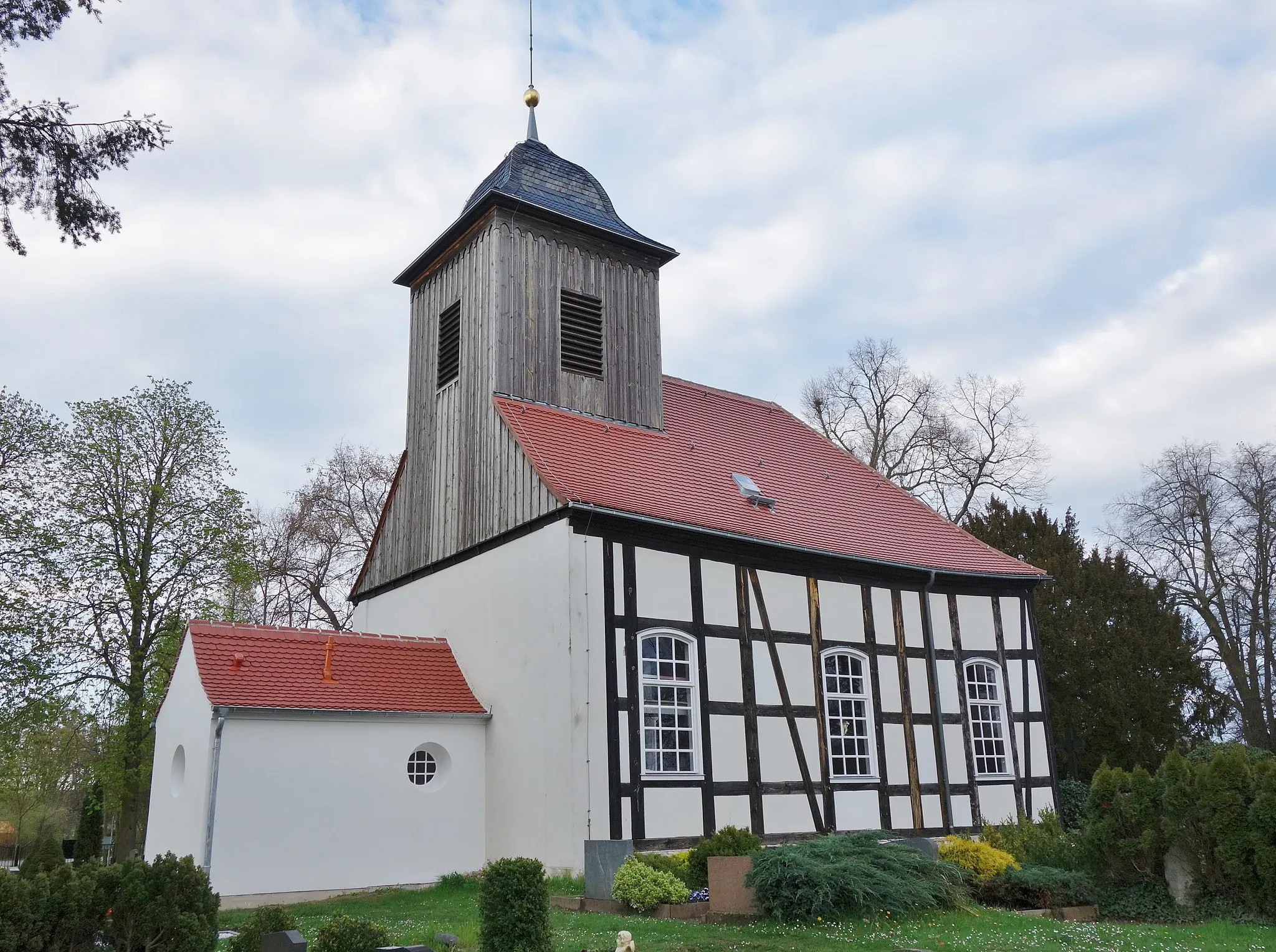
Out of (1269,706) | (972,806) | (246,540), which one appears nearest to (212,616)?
(246,540)

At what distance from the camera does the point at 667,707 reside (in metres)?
14.7

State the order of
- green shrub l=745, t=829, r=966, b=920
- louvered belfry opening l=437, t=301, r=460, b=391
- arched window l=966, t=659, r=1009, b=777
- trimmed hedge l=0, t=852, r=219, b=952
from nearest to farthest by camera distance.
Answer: trimmed hedge l=0, t=852, r=219, b=952
green shrub l=745, t=829, r=966, b=920
louvered belfry opening l=437, t=301, r=460, b=391
arched window l=966, t=659, r=1009, b=777

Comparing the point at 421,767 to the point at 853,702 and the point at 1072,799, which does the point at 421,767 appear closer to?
the point at 853,702

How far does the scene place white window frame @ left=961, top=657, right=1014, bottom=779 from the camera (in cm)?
1827

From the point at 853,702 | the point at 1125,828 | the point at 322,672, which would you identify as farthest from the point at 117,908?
the point at 853,702

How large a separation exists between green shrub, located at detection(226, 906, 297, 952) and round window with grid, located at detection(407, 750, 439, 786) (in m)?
6.85

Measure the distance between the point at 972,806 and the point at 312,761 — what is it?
10710mm

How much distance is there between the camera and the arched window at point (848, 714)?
53.9ft

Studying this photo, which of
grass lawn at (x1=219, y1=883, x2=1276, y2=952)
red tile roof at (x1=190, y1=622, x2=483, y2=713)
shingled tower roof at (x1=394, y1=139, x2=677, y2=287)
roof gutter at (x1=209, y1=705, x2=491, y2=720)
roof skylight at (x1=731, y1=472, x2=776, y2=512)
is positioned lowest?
grass lawn at (x1=219, y1=883, x2=1276, y2=952)

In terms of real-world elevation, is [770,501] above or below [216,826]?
above

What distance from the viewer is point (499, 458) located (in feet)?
52.8

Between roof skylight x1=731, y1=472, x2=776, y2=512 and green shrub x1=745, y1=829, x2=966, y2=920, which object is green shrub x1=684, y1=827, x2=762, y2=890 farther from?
roof skylight x1=731, y1=472, x2=776, y2=512

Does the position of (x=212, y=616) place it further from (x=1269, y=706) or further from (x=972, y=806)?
(x=1269, y=706)

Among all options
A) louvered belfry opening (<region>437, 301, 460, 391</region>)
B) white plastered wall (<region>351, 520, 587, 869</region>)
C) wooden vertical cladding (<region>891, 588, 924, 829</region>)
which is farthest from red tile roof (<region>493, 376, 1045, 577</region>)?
louvered belfry opening (<region>437, 301, 460, 391</region>)
